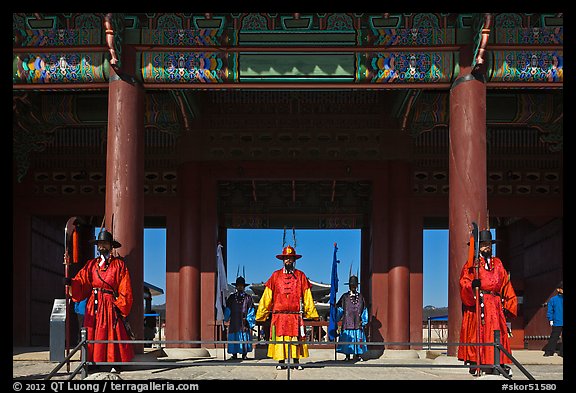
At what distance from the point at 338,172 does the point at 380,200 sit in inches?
38.8

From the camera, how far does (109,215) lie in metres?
12.5

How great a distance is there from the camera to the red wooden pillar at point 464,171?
40.8 feet

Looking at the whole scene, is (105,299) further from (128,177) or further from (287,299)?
(287,299)

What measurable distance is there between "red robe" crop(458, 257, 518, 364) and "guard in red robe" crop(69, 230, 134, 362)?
13.7 ft

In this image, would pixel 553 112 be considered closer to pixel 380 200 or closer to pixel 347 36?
pixel 380 200

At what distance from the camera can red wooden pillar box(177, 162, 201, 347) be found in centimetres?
1778

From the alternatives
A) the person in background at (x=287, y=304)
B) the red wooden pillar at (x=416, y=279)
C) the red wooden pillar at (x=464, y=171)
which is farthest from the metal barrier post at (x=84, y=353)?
the red wooden pillar at (x=416, y=279)

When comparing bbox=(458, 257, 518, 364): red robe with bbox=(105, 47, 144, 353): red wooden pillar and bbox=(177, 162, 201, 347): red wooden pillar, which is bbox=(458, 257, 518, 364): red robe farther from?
bbox=(177, 162, 201, 347): red wooden pillar

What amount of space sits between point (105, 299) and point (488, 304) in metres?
4.68

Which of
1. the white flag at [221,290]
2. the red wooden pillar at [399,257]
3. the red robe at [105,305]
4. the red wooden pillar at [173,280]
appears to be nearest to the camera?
the red robe at [105,305]

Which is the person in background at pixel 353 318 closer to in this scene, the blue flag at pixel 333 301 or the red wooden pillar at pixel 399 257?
the blue flag at pixel 333 301

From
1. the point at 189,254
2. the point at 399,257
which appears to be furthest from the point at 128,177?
the point at 399,257

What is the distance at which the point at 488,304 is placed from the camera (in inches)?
435

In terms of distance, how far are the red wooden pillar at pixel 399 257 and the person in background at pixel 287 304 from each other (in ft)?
15.4
